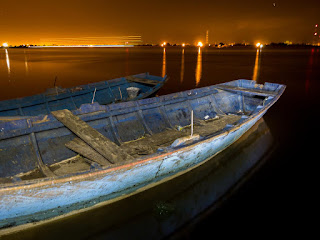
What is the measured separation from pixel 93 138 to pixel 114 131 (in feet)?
4.11

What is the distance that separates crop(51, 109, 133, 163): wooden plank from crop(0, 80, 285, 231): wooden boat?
0.02m

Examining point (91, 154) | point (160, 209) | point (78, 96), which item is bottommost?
point (160, 209)

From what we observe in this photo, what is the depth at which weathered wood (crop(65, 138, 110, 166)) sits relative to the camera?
5.00 meters

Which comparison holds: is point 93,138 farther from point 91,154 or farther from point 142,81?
point 142,81

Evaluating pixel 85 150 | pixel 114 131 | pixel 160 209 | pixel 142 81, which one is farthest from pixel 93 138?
pixel 142 81

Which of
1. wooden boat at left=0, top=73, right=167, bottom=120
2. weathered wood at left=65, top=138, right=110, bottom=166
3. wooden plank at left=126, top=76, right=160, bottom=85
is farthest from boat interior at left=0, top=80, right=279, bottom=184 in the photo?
wooden plank at left=126, top=76, right=160, bottom=85

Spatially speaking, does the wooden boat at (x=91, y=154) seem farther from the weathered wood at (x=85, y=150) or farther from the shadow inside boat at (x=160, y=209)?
the shadow inside boat at (x=160, y=209)

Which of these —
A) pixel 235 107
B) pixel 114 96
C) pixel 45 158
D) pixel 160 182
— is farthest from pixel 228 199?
pixel 114 96

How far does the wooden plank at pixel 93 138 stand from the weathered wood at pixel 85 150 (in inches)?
4.3

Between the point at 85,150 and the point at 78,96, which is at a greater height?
the point at 78,96

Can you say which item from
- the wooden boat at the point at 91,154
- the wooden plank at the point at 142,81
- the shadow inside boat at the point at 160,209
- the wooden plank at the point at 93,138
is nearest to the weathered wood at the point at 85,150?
the wooden boat at the point at 91,154

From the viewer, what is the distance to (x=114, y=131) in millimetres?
6641

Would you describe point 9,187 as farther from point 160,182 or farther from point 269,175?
point 269,175

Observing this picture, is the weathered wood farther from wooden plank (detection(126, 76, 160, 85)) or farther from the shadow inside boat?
wooden plank (detection(126, 76, 160, 85))
